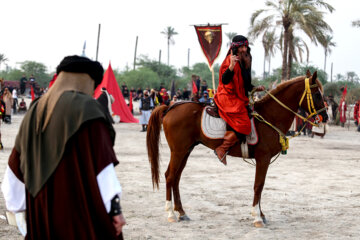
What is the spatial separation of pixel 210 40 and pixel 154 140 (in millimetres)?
8489

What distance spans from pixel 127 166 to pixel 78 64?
7818 mm

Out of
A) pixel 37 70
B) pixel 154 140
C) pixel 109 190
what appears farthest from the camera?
pixel 37 70

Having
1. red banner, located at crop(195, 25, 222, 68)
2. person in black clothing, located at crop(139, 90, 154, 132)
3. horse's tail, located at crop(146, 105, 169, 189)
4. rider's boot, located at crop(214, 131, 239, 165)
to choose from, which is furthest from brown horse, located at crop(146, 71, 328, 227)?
person in black clothing, located at crop(139, 90, 154, 132)

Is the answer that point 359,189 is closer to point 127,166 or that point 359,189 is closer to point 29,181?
point 127,166

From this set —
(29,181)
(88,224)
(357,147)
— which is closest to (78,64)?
(29,181)

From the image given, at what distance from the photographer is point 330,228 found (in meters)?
5.68

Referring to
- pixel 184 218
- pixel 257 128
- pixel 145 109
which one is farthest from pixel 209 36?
pixel 184 218

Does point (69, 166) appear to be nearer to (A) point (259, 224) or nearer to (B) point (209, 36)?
(A) point (259, 224)

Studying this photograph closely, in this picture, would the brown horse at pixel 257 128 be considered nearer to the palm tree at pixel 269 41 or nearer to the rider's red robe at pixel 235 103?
the rider's red robe at pixel 235 103

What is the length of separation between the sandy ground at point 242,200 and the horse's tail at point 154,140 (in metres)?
0.59

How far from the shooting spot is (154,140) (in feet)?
21.6

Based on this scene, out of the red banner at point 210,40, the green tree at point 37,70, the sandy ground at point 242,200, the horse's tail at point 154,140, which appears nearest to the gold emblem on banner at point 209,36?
the red banner at point 210,40

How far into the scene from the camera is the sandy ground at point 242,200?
217 inches

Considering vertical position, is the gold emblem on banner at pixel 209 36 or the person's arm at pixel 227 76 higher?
the gold emblem on banner at pixel 209 36
